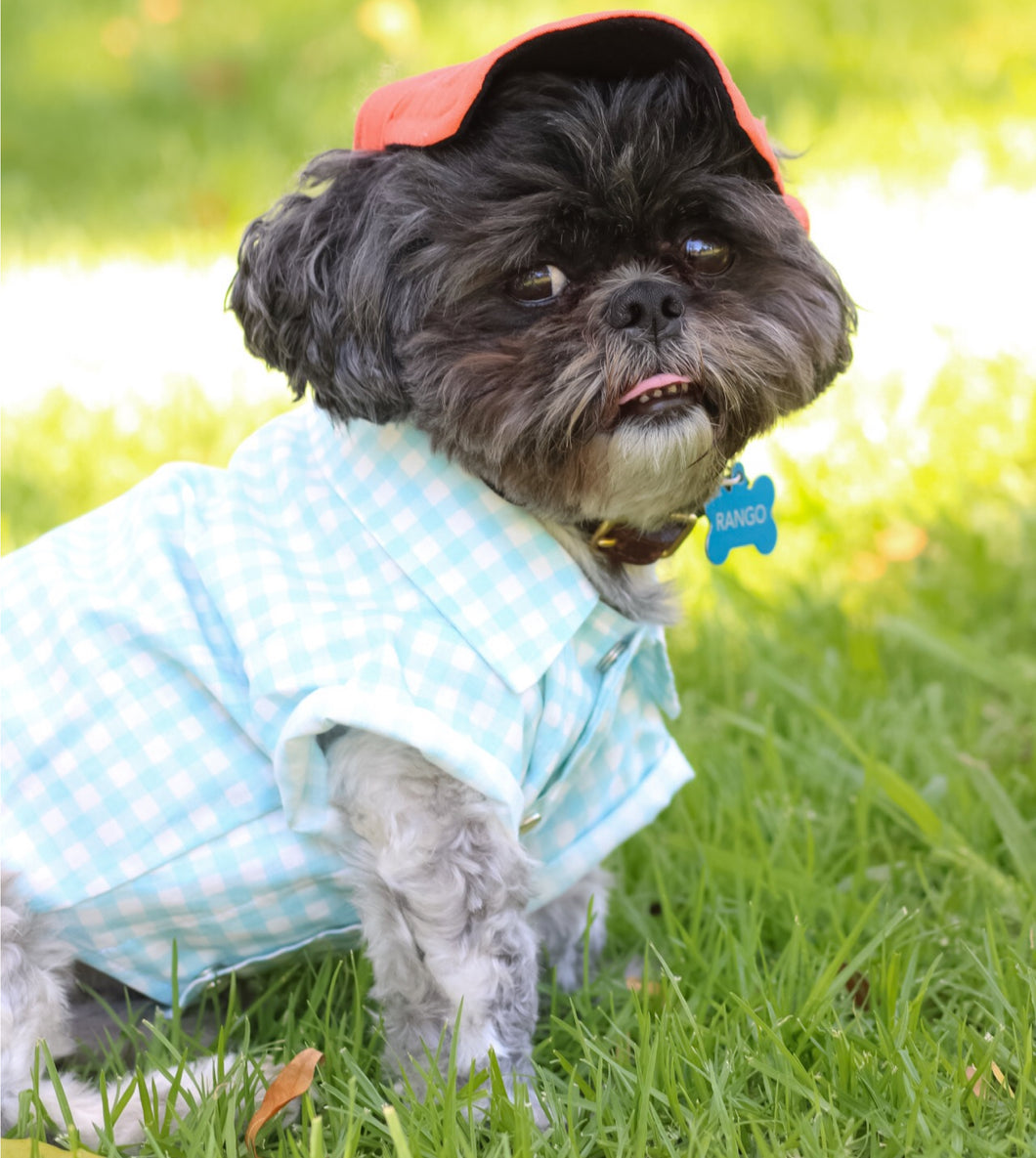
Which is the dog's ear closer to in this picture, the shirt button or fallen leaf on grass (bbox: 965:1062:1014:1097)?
the shirt button

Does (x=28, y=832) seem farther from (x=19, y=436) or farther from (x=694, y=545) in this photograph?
(x=19, y=436)

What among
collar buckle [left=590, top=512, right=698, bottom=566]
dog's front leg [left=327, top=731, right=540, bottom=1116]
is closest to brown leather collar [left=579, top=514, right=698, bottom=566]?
collar buckle [left=590, top=512, right=698, bottom=566]

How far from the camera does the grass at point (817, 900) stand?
2002mm

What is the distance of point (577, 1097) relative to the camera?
2076mm

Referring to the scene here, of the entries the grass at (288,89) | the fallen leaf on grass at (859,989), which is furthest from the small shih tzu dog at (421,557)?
the grass at (288,89)

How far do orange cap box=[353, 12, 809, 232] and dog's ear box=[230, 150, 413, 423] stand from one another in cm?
10

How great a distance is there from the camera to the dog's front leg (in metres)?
2.10

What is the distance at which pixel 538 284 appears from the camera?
6.89 feet

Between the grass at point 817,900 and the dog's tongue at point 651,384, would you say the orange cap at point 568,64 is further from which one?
the grass at point 817,900

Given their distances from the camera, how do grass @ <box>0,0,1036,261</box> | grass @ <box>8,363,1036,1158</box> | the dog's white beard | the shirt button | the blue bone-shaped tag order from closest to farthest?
grass @ <box>8,363,1036,1158</box>
the dog's white beard
the shirt button
the blue bone-shaped tag
grass @ <box>0,0,1036,261</box>

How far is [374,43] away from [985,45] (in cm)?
432

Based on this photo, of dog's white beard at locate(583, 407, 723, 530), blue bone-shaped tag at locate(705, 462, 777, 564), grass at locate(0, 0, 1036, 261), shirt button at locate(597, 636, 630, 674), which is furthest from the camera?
grass at locate(0, 0, 1036, 261)

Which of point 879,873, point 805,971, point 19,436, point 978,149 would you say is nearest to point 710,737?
point 879,873

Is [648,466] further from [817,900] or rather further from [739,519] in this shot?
[817,900]
